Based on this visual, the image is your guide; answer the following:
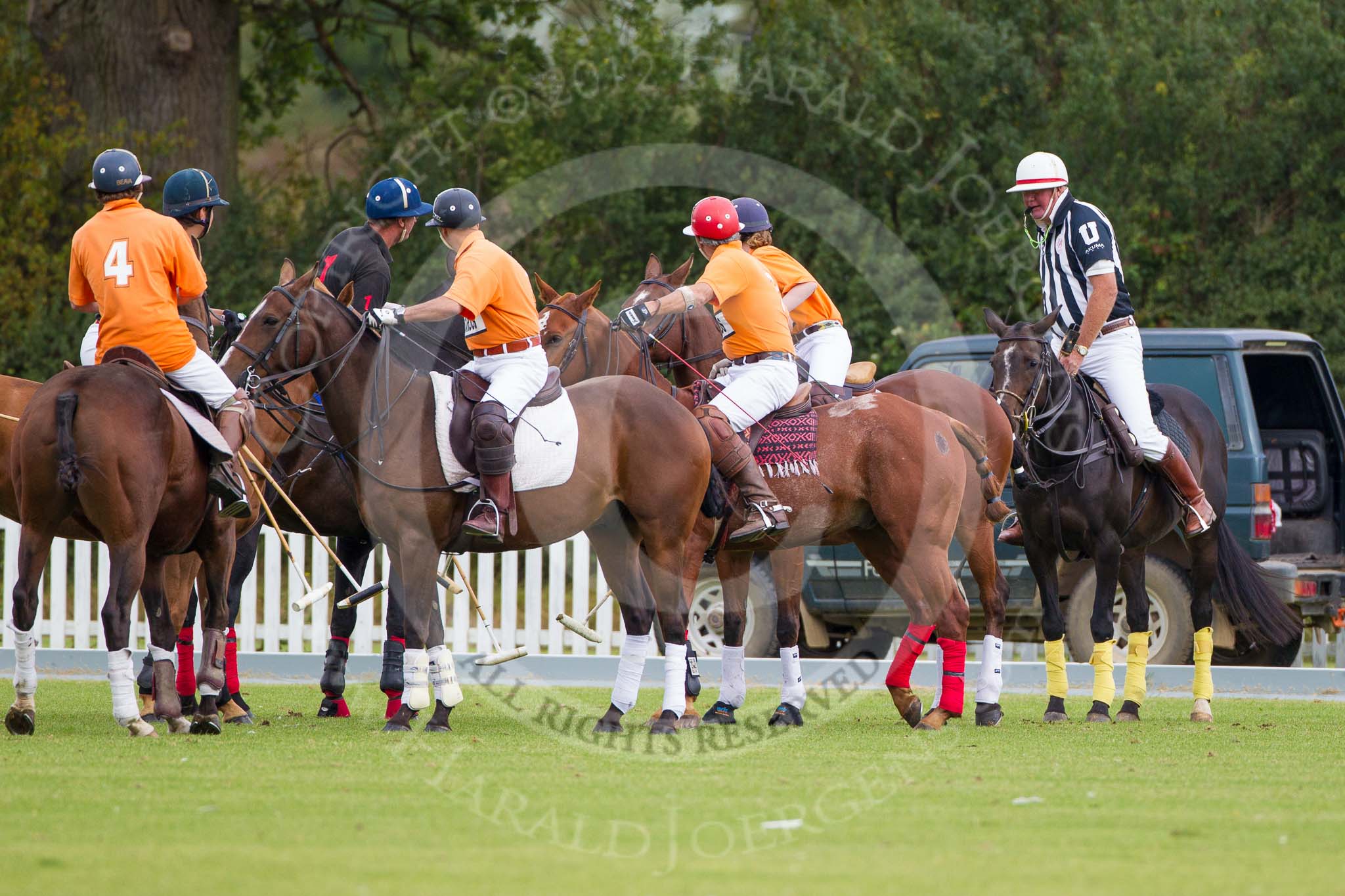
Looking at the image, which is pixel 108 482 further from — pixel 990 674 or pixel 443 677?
pixel 990 674

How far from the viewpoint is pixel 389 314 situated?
7574 mm

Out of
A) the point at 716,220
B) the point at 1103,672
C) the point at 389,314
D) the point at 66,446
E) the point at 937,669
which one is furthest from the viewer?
the point at 937,669

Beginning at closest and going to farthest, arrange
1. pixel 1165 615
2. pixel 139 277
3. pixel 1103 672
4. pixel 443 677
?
pixel 139 277
pixel 443 677
pixel 1103 672
pixel 1165 615

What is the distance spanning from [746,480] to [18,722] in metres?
3.65

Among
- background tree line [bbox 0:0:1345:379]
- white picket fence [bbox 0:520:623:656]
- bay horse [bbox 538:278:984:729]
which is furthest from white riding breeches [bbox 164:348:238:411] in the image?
background tree line [bbox 0:0:1345:379]

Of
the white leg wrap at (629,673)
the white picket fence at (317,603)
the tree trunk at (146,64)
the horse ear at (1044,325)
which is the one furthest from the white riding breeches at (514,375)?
the tree trunk at (146,64)

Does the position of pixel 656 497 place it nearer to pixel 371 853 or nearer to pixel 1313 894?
pixel 371 853

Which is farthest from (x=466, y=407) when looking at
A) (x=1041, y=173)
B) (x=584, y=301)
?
(x=1041, y=173)

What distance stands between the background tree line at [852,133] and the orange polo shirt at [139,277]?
8.87m

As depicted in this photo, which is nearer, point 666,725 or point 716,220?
point 666,725

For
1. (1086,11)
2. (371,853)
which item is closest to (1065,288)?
(371,853)

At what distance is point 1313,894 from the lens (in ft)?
14.5

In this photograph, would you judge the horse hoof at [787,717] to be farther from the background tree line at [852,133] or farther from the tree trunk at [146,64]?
the tree trunk at [146,64]

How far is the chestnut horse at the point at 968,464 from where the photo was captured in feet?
29.6
